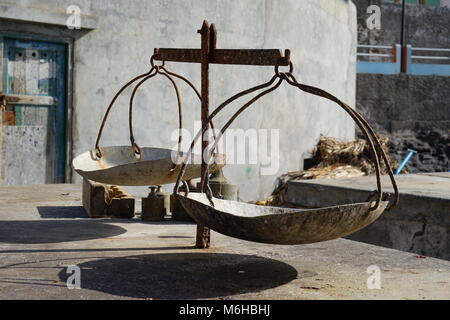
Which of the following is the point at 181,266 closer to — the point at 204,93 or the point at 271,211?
the point at 271,211

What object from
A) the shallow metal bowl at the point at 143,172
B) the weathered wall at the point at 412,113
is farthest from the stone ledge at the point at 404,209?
the weathered wall at the point at 412,113

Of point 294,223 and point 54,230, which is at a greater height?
point 294,223

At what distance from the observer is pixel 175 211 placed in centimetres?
510

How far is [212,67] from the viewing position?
30.4 feet

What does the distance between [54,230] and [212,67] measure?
514 cm

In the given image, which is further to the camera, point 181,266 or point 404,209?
point 404,209

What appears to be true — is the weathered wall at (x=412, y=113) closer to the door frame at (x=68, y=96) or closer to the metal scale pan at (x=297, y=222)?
the door frame at (x=68, y=96)

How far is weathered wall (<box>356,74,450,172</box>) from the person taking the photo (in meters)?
17.0

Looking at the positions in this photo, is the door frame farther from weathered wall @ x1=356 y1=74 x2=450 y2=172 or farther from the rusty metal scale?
weathered wall @ x1=356 y1=74 x2=450 y2=172

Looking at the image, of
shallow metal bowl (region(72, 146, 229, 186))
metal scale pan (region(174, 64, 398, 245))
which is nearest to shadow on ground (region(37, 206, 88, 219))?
shallow metal bowl (region(72, 146, 229, 186))

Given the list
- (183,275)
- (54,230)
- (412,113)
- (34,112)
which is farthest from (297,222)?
(412,113)

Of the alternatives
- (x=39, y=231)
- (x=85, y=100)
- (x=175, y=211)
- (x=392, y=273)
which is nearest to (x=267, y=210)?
(x=392, y=273)
